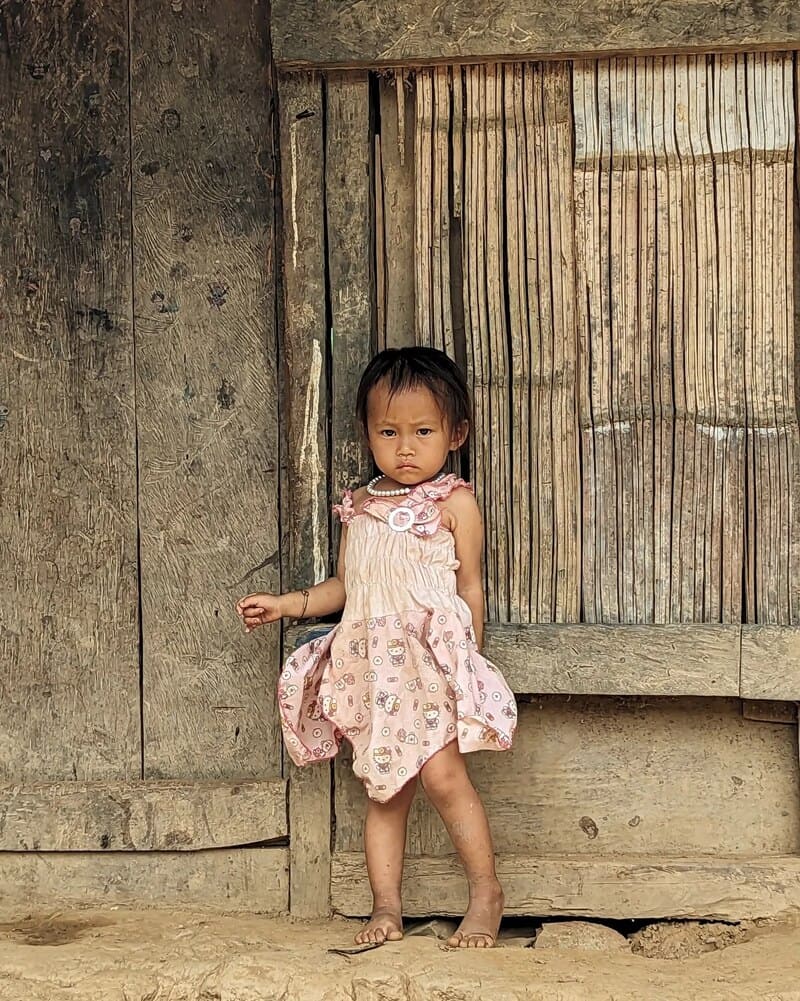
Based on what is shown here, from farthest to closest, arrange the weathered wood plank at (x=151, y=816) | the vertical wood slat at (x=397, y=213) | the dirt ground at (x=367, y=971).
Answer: the weathered wood plank at (x=151, y=816) < the vertical wood slat at (x=397, y=213) < the dirt ground at (x=367, y=971)

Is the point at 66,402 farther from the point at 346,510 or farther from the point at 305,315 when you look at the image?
the point at 346,510

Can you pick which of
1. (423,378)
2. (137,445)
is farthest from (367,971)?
(137,445)

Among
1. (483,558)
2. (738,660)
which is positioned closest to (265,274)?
(483,558)

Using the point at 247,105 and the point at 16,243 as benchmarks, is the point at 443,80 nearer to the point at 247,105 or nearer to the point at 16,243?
the point at 247,105

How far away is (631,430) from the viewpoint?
A: 10.5ft

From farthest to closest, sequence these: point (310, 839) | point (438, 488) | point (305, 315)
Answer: point (310, 839) < point (305, 315) < point (438, 488)

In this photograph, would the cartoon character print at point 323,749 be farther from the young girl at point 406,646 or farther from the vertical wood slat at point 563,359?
the vertical wood slat at point 563,359

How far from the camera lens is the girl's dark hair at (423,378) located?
9.99 ft

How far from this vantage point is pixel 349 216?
10.5 feet

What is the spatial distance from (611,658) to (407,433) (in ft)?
2.33

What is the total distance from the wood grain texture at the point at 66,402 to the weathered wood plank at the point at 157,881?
0.75 feet

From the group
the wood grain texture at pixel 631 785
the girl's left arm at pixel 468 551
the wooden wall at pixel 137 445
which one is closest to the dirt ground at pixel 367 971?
the wood grain texture at pixel 631 785

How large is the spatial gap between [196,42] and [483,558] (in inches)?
58.5

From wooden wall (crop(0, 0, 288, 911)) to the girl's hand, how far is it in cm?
34
